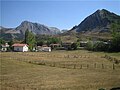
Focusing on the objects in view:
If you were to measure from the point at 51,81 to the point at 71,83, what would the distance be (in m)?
2.28

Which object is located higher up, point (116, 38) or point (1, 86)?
point (116, 38)

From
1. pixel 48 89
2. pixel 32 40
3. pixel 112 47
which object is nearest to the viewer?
pixel 48 89

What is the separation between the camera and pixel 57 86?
21094mm

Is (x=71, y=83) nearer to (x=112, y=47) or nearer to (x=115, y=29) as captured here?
(x=112, y=47)

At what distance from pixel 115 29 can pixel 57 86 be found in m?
77.9

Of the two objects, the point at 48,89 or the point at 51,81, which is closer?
the point at 48,89

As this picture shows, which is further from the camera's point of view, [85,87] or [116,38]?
[116,38]

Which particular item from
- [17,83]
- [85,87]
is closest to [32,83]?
[17,83]

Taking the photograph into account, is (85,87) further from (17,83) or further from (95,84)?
(17,83)

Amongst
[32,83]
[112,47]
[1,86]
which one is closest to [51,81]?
[32,83]

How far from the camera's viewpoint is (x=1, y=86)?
21.1m

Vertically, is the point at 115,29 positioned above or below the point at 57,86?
above

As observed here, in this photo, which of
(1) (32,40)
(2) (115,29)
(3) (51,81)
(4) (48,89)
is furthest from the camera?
(1) (32,40)

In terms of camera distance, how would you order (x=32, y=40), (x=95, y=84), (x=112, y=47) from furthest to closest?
(x=32, y=40), (x=112, y=47), (x=95, y=84)
